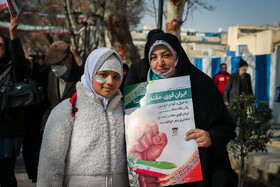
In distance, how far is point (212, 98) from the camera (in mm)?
2096

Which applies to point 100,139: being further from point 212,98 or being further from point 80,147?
point 212,98

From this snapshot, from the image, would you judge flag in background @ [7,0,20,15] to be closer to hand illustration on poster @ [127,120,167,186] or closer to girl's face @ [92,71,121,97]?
girl's face @ [92,71,121,97]

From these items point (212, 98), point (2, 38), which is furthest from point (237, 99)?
point (2, 38)

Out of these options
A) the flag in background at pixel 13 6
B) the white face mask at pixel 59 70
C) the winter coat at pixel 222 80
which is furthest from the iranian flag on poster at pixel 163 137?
the winter coat at pixel 222 80

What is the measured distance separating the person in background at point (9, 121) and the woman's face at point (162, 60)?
189 centimetres

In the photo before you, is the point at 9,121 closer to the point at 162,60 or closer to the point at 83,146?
the point at 83,146

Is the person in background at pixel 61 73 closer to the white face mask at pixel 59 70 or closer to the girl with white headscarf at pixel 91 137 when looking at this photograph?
the white face mask at pixel 59 70

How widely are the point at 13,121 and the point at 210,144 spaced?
7.64ft

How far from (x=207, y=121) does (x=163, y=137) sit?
33cm

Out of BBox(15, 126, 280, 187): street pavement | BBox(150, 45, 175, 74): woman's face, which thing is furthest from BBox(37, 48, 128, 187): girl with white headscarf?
BBox(15, 126, 280, 187): street pavement

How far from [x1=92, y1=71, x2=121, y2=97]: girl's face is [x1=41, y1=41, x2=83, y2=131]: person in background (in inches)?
62.6

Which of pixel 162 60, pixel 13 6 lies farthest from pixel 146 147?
pixel 13 6

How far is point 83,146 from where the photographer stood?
1.96 m

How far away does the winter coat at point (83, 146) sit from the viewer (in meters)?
1.95
